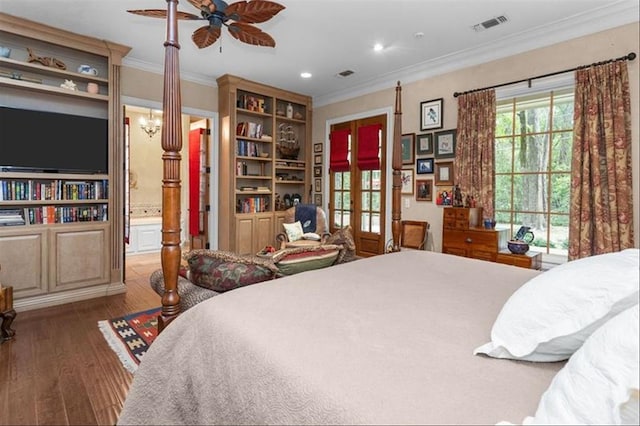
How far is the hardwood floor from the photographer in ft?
6.03

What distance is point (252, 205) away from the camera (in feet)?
17.9

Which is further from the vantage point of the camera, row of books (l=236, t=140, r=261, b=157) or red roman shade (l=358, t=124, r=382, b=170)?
row of books (l=236, t=140, r=261, b=157)

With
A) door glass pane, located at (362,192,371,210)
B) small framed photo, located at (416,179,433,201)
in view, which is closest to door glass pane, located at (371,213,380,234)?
door glass pane, located at (362,192,371,210)

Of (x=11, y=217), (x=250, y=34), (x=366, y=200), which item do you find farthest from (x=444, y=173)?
(x=11, y=217)

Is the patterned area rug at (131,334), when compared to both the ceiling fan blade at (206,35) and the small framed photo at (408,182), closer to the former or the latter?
the ceiling fan blade at (206,35)

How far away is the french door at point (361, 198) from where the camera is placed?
5.00 meters

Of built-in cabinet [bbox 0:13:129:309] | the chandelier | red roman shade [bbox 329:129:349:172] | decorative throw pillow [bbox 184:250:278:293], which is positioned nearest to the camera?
decorative throw pillow [bbox 184:250:278:293]

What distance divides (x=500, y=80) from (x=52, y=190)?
4.98m

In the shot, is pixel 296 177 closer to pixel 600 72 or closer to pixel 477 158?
pixel 477 158

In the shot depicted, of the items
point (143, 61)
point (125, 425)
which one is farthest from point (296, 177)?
point (125, 425)

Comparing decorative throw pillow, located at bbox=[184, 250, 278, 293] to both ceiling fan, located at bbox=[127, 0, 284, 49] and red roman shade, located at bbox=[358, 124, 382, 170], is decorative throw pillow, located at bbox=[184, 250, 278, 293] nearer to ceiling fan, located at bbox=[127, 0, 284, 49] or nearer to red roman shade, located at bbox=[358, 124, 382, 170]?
ceiling fan, located at bbox=[127, 0, 284, 49]

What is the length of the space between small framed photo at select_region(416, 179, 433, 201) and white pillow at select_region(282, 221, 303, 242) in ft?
5.76

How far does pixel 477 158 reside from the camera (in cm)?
381

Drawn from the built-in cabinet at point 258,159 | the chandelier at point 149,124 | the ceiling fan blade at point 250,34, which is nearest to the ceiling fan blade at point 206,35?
the ceiling fan blade at point 250,34
